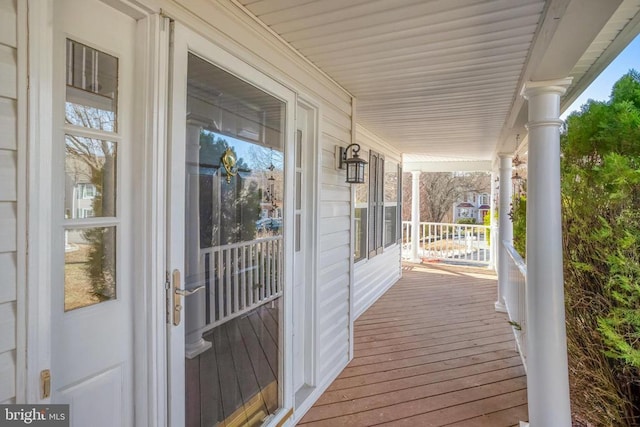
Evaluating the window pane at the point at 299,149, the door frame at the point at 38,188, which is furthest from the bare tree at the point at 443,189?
the door frame at the point at 38,188

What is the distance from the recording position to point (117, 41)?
1261mm

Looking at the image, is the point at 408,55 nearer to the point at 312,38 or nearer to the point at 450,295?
the point at 312,38

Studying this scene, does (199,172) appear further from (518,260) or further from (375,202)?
(375,202)

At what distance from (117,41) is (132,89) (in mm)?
171

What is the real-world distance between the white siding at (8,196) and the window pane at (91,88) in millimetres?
212

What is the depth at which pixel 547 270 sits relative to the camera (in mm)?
1838

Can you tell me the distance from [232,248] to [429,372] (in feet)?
7.44

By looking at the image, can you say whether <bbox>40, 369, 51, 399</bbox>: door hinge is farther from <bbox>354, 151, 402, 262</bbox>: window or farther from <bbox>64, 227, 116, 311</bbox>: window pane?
<bbox>354, 151, 402, 262</bbox>: window

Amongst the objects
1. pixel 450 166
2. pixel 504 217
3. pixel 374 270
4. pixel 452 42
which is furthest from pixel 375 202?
pixel 450 166

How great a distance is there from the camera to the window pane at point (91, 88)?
1.15 m

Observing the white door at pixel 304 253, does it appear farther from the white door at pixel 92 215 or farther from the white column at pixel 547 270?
the white column at pixel 547 270

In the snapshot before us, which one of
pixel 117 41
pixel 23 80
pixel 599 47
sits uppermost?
pixel 599 47

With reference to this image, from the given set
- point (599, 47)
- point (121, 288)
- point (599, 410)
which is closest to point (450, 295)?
point (599, 410)

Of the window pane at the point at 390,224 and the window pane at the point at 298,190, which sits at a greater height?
the window pane at the point at 298,190
